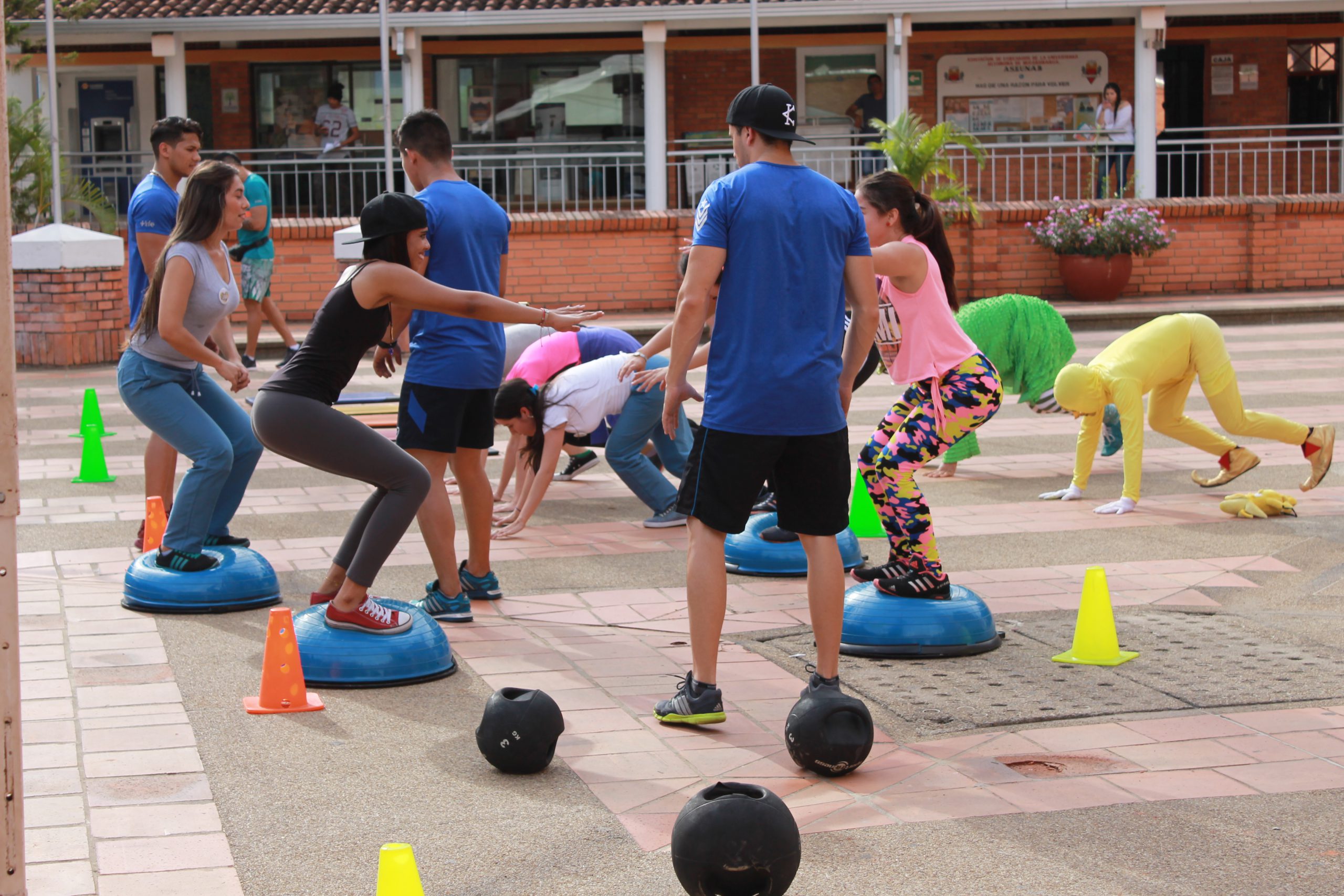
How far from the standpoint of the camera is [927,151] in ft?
67.0

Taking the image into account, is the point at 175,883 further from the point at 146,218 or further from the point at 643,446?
the point at 146,218

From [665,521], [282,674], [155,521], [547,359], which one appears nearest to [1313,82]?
[665,521]

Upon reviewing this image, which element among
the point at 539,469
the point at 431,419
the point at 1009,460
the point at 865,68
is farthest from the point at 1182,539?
the point at 865,68

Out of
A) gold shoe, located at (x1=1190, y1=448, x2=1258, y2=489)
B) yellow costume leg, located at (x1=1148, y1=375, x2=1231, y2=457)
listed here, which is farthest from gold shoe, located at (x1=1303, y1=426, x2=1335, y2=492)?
yellow costume leg, located at (x1=1148, y1=375, x2=1231, y2=457)

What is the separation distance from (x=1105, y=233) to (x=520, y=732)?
1799cm

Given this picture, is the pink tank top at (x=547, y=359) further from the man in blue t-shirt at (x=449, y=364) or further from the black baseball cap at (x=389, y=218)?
the black baseball cap at (x=389, y=218)

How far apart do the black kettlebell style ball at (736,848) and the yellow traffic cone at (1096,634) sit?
243cm

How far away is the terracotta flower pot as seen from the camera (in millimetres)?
20609

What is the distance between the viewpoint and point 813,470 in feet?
15.2

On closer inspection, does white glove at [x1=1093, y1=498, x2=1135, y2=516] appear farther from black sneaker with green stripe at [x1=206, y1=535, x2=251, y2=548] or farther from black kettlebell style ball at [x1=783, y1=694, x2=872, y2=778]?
black sneaker with green stripe at [x1=206, y1=535, x2=251, y2=548]

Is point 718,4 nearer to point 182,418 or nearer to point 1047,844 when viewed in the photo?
point 182,418

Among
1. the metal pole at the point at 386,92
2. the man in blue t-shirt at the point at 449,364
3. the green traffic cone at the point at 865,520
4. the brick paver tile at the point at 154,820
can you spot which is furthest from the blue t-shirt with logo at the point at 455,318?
the metal pole at the point at 386,92

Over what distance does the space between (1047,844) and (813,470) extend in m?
1.39

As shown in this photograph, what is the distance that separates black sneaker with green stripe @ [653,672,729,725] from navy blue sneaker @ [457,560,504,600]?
1.91 meters
